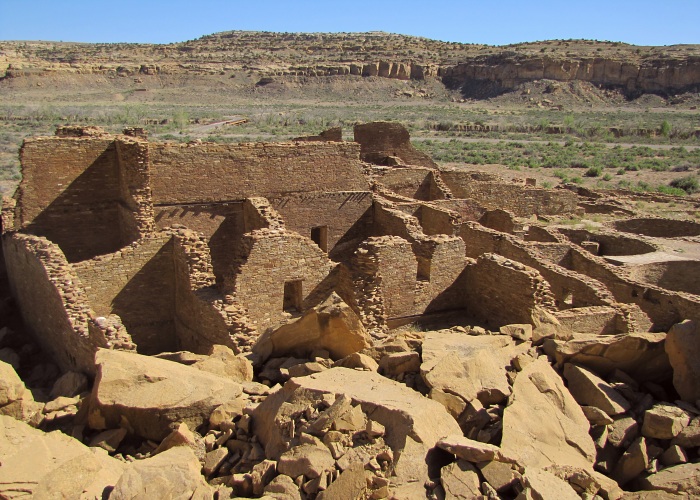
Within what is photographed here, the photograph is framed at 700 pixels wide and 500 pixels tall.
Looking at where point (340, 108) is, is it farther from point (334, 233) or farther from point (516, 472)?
point (516, 472)

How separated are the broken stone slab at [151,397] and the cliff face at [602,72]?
89.5 meters

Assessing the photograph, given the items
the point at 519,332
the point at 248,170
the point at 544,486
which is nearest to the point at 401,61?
the point at 248,170

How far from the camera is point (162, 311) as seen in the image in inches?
441

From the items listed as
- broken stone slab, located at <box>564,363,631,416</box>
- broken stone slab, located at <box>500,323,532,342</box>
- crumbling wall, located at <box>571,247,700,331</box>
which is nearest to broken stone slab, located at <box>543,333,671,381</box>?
broken stone slab, located at <box>564,363,631,416</box>

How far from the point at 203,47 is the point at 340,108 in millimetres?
50440

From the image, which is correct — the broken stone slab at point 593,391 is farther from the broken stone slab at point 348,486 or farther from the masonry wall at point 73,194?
the masonry wall at point 73,194

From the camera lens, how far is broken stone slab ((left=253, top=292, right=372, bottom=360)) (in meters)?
8.27

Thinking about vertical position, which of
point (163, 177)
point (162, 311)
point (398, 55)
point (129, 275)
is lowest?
point (162, 311)

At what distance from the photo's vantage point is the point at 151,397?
6.96 metres

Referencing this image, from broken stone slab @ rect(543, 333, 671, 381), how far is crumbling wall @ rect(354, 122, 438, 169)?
14799 millimetres

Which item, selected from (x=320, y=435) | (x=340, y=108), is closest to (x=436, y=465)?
(x=320, y=435)

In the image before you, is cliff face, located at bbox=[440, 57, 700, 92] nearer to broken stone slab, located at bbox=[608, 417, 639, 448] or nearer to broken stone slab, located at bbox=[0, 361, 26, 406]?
broken stone slab, located at bbox=[608, 417, 639, 448]

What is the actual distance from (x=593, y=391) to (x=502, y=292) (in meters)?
4.31

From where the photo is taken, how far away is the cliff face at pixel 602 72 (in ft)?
274
